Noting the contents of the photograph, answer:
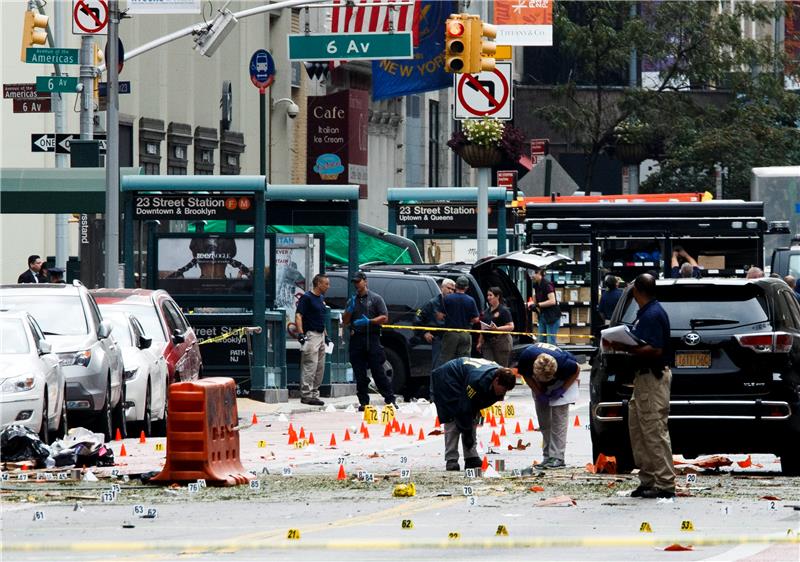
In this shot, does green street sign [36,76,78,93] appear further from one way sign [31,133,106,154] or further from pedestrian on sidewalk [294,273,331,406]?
pedestrian on sidewalk [294,273,331,406]

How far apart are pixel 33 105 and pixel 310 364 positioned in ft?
21.7

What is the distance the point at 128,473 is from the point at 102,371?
4653 millimetres

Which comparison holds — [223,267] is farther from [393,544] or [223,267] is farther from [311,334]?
[393,544]

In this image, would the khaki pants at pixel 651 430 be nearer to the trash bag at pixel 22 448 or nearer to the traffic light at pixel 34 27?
the trash bag at pixel 22 448

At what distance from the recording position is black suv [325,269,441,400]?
3039 centimetres

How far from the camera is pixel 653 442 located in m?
14.8

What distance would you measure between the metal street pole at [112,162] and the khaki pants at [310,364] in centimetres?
277

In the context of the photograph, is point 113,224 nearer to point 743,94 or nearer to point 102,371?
point 102,371

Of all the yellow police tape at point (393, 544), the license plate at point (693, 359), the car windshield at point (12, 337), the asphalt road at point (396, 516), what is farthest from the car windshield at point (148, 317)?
the yellow police tape at point (393, 544)

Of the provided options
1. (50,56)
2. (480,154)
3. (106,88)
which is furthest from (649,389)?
(480,154)

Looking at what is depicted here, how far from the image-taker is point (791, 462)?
1691 centimetres

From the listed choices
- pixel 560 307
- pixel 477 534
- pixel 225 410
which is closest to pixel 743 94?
pixel 560 307

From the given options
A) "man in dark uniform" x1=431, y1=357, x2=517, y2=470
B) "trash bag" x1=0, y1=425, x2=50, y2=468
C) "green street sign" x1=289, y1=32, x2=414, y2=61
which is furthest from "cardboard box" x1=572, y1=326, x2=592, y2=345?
"trash bag" x1=0, y1=425, x2=50, y2=468

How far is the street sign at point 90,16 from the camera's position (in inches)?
1125
